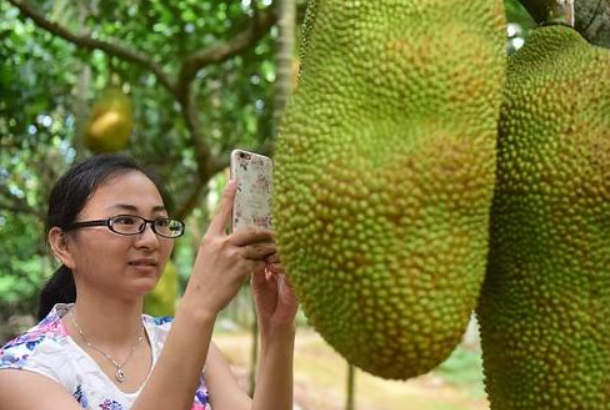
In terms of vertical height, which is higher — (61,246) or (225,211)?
(61,246)

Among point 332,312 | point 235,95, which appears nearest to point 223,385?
point 332,312

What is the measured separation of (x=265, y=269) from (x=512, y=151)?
0.46m

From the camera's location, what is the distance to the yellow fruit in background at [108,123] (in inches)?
166

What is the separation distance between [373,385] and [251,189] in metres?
7.95

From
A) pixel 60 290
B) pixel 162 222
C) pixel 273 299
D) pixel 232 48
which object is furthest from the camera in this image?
pixel 232 48

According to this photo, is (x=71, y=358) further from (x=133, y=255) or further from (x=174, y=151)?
(x=174, y=151)

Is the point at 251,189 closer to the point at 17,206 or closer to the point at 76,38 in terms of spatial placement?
the point at 76,38

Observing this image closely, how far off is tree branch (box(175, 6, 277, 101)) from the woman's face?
69.5 inches

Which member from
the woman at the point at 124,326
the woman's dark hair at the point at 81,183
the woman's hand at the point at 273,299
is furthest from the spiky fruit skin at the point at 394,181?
the woman's dark hair at the point at 81,183

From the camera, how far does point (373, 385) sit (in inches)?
343

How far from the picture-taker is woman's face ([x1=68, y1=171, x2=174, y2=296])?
1406 millimetres

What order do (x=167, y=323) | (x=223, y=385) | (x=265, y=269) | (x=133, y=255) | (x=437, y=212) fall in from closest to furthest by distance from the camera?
(x=437, y=212), (x=265, y=269), (x=133, y=255), (x=223, y=385), (x=167, y=323)

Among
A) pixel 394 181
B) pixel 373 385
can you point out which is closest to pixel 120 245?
pixel 394 181

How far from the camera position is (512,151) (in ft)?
2.91
